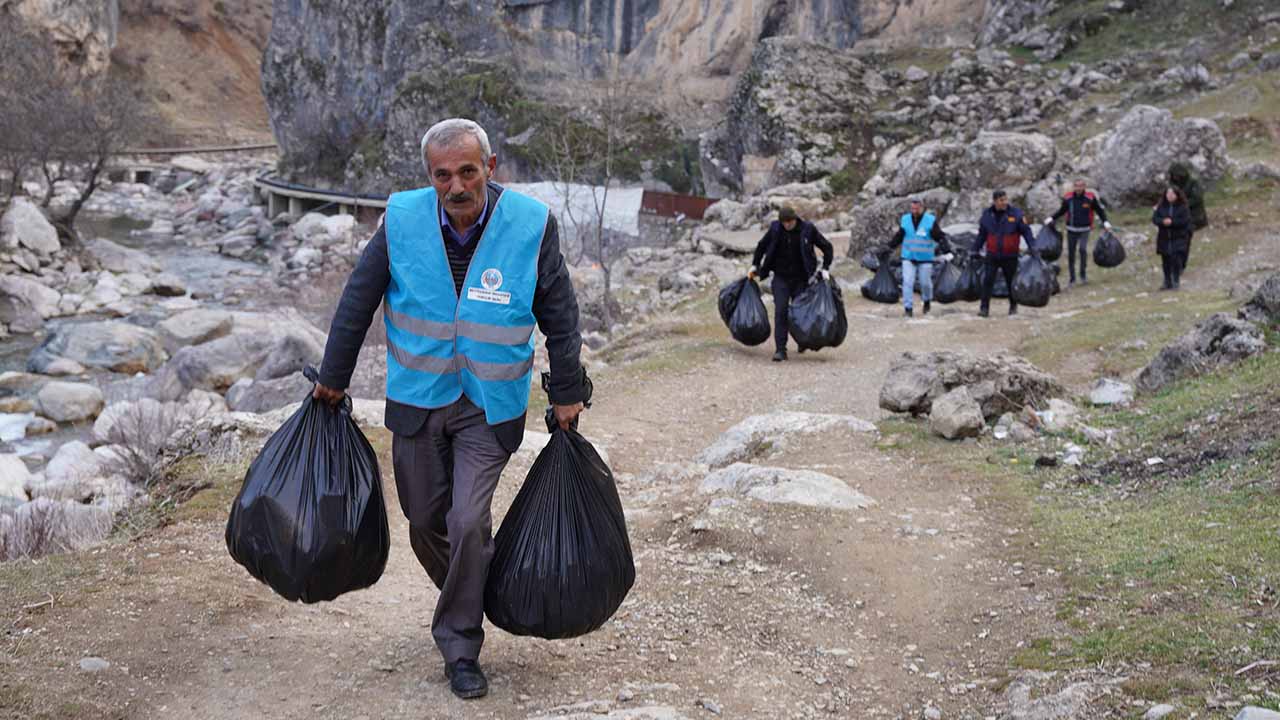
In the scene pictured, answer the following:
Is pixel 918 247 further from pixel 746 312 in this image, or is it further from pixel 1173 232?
pixel 1173 232

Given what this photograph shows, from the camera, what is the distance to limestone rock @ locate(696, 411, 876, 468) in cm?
794

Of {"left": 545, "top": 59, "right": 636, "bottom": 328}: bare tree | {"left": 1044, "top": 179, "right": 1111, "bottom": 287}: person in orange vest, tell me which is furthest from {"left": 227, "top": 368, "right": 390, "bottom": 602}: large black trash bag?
{"left": 545, "top": 59, "right": 636, "bottom": 328}: bare tree

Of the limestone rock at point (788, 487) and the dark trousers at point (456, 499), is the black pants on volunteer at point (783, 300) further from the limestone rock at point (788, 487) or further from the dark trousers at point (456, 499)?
the dark trousers at point (456, 499)

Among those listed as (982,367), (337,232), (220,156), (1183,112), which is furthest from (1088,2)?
(220,156)

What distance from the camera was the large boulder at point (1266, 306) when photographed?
8680 mm

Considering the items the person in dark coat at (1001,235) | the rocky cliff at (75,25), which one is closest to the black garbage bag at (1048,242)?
the person in dark coat at (1001,235)

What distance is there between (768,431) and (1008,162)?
1504cm

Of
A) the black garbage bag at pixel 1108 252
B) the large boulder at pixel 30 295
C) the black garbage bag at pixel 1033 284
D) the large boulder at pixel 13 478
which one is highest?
the black garbage bag at pixel 1108 252

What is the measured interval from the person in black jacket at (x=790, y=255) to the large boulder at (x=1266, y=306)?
10.9ft

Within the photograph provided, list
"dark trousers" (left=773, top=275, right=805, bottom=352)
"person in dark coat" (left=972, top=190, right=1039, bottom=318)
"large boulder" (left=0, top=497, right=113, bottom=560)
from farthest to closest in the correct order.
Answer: "person in dark coat" (left=972, top=190, right=1039, bottom=318), "dark trousers" (left=773, top=275, right=805, bottom=352), "large boulder" (left=0, top=497, right=113, bottom=560)

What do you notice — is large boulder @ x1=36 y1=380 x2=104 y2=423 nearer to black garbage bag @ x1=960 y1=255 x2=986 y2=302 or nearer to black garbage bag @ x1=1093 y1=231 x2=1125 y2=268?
black garbage bag @ x1=960 y1=255 x2=986 y2=302

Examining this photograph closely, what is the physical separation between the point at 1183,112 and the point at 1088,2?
34.1 ft

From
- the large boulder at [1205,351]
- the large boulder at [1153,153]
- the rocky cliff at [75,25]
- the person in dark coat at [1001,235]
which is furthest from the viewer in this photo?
the rocky cliff at [75,25]

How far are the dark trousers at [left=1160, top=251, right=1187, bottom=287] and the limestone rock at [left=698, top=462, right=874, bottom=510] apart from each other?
1007cm
